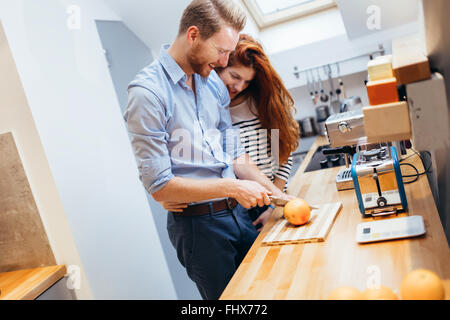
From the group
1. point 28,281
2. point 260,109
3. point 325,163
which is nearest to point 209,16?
point 260,109

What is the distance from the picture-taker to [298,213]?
1536 millimetres

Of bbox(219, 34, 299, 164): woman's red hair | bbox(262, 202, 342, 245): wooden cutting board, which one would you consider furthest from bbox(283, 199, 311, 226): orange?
bbox(219, 34, 299, 164): woman's red hair

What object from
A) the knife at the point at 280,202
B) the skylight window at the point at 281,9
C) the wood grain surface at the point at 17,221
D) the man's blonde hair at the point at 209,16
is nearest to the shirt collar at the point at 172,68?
the man's blonde hair at the point at 209,16

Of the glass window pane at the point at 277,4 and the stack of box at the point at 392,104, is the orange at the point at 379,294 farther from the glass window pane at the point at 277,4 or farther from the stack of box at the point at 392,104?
the glass window pane at the point at 277,4

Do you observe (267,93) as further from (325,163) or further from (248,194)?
(325,163)

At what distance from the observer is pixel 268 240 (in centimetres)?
150

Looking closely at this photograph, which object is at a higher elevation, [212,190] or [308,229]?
[212,190]

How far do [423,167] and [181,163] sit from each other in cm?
100

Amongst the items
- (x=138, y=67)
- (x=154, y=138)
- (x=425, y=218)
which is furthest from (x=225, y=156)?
(x=138, y=67)

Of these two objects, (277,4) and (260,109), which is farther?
(277,4)

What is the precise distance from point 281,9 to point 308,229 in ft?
7.70

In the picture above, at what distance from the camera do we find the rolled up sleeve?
4.90ft

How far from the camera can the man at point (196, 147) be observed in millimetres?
1519

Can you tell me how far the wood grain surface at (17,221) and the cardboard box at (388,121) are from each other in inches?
64.7
